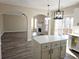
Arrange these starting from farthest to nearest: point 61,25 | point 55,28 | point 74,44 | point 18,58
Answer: point 55,28, point 61,25, point 18,58, point 74,44

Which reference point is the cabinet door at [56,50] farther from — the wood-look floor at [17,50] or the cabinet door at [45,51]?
the wood-look floor at [17,50]

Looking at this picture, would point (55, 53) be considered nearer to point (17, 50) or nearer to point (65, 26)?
point (17, 50)

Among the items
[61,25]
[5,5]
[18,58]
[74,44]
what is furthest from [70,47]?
[5,5]

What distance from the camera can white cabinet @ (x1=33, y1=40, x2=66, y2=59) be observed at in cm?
305

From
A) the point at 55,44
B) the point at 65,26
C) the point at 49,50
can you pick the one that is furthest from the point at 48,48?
the point at 65,26

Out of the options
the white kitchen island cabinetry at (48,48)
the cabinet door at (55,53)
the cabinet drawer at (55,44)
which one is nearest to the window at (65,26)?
the white kitchen island cabinetry at (48,48)

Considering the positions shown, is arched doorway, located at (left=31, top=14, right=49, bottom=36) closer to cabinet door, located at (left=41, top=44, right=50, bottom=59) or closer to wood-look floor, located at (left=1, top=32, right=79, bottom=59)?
wood-look floor, located at (left=1, top=32, right=79, bottom=59)

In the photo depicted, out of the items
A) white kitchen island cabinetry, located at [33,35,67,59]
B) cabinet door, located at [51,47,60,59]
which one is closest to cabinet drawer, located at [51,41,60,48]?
white kitchen island cabinetry, located at [33,35,67,59]

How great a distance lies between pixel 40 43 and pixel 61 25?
3985 millimetres

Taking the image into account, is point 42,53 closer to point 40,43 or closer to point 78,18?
point 40,43

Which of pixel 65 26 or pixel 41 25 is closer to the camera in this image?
pixel 65 26

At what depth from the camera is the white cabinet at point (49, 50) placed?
3051mm

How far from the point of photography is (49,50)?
3.22 meters

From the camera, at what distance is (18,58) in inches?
152
